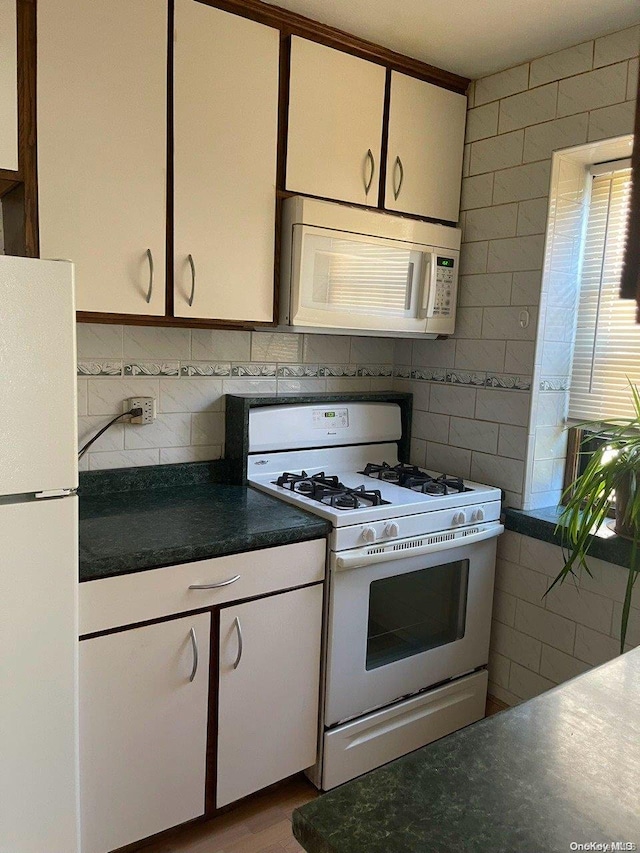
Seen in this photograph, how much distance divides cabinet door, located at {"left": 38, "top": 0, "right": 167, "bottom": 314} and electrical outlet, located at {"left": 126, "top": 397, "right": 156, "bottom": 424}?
0.37 m

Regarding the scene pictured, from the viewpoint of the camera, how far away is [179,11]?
1787 millimetres

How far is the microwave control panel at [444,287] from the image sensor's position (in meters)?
2.41

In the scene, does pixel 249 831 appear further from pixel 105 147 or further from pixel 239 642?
pixel 105 147

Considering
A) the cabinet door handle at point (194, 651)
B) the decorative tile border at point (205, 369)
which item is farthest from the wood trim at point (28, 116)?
the cabinet door handle at point (194, 651)

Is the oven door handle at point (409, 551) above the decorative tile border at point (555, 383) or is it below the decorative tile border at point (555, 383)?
below

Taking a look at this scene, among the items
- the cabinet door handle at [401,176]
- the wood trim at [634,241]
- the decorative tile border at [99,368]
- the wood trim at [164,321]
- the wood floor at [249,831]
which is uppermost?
the cabinet door handle at [401,176]

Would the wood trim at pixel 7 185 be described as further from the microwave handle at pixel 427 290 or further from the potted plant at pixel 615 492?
the potted plant at pixel 615 492

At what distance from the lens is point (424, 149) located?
2.35 m

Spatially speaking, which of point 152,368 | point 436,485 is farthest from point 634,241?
point 152,368

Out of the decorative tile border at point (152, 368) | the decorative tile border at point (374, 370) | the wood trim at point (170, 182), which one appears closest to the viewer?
the wood trim at point (170, 182)

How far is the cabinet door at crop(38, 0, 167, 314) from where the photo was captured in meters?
1.64

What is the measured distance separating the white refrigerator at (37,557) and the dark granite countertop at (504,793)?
0.85m

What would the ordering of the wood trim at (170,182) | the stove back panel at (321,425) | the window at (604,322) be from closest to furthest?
the wood trim at (170,182) < the window at (604,322) < the stove back panel at (321,425)

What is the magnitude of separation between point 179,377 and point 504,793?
1.75 meters
